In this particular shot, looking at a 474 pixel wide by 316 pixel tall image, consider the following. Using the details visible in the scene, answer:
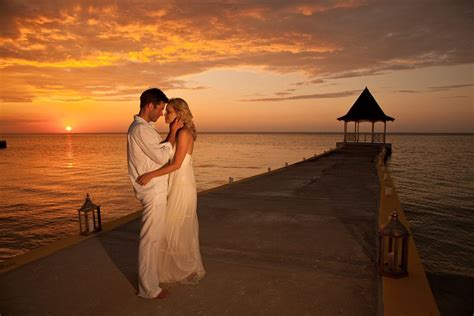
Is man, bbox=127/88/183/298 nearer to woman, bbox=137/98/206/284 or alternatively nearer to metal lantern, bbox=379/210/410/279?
woman, bbox=137/98/206/284

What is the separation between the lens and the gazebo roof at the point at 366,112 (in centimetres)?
3234

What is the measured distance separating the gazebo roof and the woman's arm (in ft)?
107

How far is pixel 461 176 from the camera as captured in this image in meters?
25.3

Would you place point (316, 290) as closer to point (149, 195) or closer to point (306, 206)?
point (149, 195)

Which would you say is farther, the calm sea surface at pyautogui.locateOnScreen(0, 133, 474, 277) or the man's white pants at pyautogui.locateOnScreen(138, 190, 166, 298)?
the calm sea surface at pyautogui.locateOnScreen(0, 133, 474, 277)

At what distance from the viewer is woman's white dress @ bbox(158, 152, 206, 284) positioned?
3.59 meters

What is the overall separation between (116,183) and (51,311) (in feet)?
69.0

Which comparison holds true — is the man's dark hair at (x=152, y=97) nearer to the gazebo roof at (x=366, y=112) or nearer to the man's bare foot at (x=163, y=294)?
the man's bare foot at (x=163, y=294)

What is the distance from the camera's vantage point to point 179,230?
3.62 m

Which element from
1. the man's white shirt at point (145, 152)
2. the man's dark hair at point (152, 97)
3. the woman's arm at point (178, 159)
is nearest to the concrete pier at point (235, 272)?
the man's white shirt at point (145, 152)

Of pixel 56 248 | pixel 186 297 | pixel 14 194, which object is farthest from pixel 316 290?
pixel 14 194

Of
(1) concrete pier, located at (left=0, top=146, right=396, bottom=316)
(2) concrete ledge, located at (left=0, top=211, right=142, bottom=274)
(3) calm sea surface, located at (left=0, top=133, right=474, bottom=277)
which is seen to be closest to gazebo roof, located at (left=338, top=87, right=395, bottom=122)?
(3) calm sea surface, located at (left=0, top=133, right=474, bottom=277)

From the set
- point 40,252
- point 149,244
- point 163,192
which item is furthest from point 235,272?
point 40,252

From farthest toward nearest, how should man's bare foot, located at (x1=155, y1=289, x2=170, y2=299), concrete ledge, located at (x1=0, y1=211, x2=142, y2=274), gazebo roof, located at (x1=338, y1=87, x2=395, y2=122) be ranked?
1. gazebo roof, located at (x1=338, y1=87, x2=395, y2=122)
2. concrete ledge, located at (x1=0, y1=211, x2=142, y2=274)
3. man's bare foot, located at (x1=155, y1=289, x2=170, y2=299)
